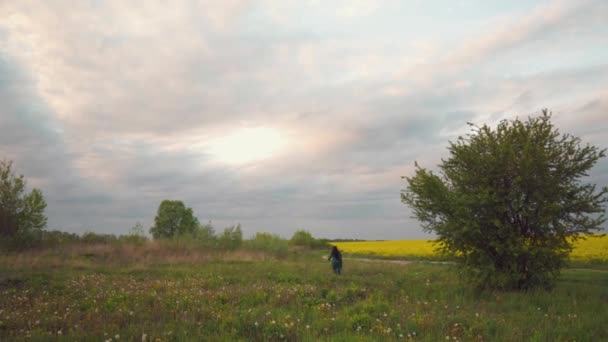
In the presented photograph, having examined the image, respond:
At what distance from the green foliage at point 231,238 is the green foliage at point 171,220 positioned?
3202 cm

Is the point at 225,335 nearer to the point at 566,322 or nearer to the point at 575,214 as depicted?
the point at 566,322

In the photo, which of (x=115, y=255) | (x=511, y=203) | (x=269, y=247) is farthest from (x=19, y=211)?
(x=511, y=203)

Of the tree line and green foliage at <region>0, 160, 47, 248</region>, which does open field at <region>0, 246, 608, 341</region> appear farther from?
green foliage at <region>0, 160, 47, 248</region>

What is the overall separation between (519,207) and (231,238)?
34141 mm

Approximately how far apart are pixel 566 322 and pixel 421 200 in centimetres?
819

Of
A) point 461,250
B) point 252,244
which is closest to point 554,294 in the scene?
point 461,250

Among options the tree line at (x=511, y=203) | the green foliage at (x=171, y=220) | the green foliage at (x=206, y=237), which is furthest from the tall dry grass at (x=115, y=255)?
the green foliage at (x=171, y=220)

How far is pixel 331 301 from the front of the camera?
43.2 feet

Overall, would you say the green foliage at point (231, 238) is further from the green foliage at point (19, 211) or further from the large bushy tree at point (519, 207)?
the large bushy tree at point (519, 207)

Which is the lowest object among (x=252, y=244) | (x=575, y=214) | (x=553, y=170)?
(x=252, y=244)

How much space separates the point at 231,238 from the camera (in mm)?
44531

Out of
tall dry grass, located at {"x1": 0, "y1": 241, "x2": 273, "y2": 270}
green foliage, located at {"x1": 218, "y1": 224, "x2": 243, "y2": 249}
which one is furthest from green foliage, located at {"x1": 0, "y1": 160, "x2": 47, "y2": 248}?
green foliage, located at {"x1": 218, "y1": 224, "x2": 243, "y2": 249}

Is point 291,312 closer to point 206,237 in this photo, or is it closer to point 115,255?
point 115,255

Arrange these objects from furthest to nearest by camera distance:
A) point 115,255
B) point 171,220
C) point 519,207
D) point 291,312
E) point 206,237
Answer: point 171,220 < point 206,237 < point 115,255 < point 519,207 < point 291,312
